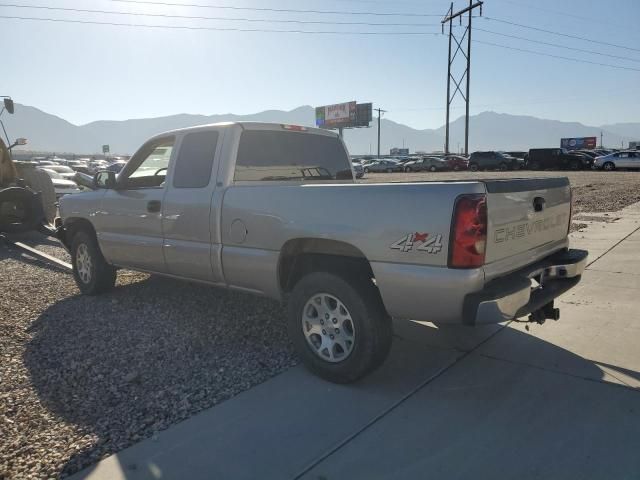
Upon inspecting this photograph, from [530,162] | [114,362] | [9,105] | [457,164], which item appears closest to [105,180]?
[114,362]

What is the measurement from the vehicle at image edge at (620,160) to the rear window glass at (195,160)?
3909 cm

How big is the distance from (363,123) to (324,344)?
269 feet

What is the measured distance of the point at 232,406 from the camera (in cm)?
335

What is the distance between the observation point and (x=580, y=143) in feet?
313

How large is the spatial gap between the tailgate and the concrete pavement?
0.88 m

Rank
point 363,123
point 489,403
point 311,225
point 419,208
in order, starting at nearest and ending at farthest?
point 419,208, point 489,403, point 311,225, point 363,123

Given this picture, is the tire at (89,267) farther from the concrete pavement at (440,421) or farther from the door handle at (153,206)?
the concrete pavement at (440,421)

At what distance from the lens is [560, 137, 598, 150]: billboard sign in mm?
92812

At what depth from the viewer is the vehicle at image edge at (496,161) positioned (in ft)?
145

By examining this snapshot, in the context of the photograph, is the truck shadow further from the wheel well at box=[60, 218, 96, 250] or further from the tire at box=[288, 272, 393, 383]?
the wheel well at box=[60, 218, 96, 250]

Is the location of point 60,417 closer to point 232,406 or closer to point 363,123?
point 232,406

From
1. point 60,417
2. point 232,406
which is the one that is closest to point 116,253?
point 60,417

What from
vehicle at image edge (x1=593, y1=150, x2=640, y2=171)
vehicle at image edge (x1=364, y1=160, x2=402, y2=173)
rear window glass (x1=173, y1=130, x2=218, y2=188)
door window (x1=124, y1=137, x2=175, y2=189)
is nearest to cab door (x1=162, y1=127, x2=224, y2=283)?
rear window glass (x1=173, y1=130, x2=218, y2=188)

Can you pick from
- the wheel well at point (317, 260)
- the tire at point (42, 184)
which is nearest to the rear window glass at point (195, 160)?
the wheel well at point (317, 260)
